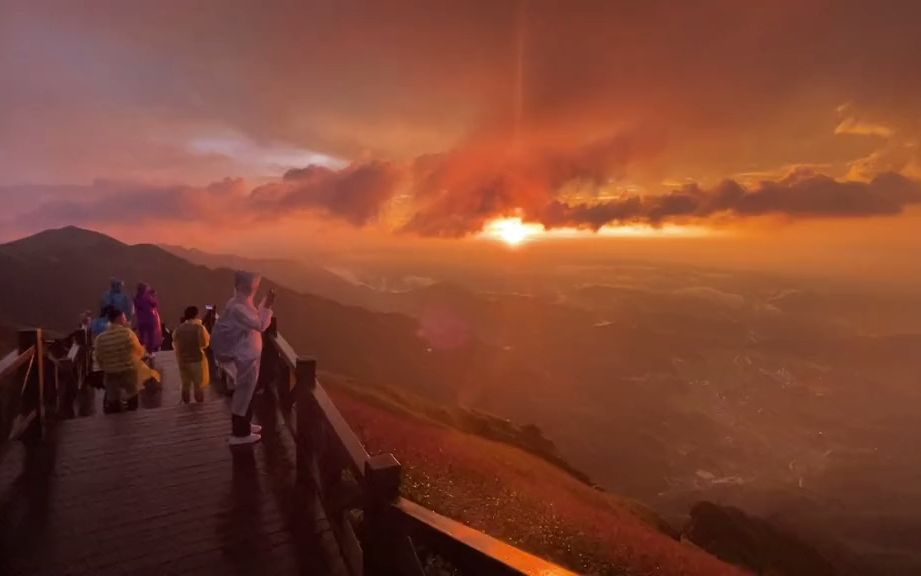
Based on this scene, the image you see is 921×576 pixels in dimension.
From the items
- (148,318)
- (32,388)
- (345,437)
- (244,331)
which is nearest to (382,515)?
(345,437)

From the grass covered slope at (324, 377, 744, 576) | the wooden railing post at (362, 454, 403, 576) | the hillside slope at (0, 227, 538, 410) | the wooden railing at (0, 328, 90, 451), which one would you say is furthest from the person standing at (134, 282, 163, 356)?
the hillside slope at (0, 227, 538, 410)

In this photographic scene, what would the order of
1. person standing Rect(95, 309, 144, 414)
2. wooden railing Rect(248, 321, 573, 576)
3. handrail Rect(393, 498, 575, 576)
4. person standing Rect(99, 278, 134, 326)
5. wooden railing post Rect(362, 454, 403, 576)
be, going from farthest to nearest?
1. person standing Rect(99, 278, 134, 326)
2. person standing Rect(95, 309, 144, 414)
3. wooden railing post Rect(362, 454, 403, 576)
4. wooden railing Rect(248, 321, 573, 576)
5. handrail Rect(393, 498, 575, 576)

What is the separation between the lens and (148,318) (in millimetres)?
13391

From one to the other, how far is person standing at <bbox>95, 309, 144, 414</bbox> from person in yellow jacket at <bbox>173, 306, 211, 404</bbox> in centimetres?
80

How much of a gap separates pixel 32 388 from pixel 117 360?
1362 mm

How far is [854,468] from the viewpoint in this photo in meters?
188

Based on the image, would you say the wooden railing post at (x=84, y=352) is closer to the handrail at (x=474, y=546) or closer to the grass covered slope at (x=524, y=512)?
the grass covered slope at (x=524, y=512)

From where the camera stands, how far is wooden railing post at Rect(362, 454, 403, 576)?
13.5ft

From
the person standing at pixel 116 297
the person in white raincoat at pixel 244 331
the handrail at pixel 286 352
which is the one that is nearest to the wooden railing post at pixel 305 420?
the handrail at pixel 286 352

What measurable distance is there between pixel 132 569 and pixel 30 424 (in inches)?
191

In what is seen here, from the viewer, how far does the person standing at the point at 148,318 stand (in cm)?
1309

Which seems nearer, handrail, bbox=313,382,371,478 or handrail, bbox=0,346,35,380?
handrail, bbox=313,382,371,478

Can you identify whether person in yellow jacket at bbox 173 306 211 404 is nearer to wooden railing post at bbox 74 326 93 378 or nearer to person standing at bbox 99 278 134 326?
person standing at bbox 99 278 134 326

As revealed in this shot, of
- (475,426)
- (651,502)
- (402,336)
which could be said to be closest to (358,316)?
(402,336)
